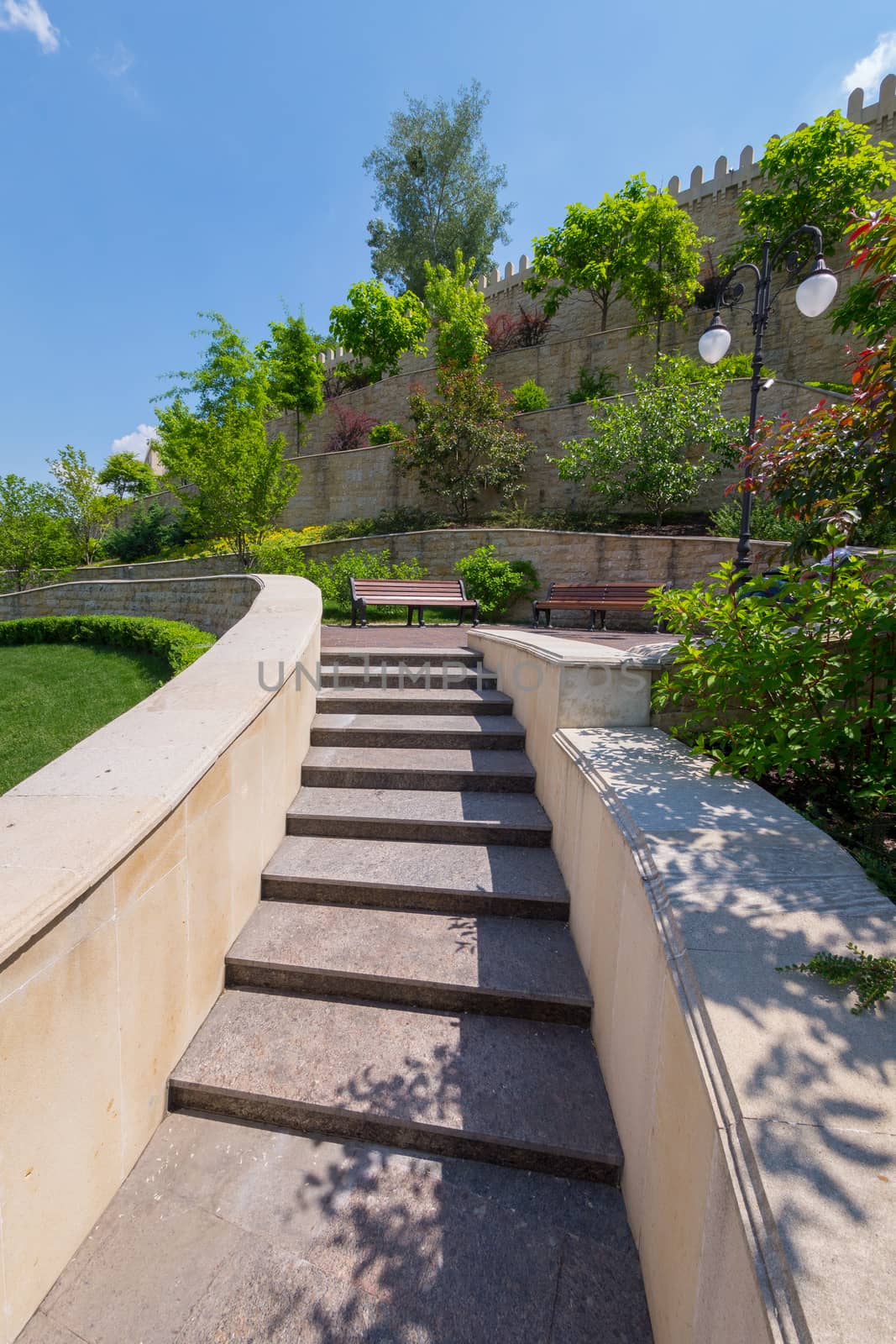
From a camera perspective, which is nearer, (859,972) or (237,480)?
(859,972)

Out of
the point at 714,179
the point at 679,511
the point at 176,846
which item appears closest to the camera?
the point at 176,846

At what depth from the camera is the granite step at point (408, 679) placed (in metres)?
4.80

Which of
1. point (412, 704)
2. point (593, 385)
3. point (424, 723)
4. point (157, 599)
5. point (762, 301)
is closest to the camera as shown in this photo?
point (424, 723)

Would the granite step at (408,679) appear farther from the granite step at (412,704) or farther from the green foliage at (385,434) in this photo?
the green foliage at (385,434)

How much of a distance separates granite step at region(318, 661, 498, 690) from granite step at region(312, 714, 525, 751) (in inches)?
27.3

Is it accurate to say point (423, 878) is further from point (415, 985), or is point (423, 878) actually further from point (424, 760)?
point (424, 760)

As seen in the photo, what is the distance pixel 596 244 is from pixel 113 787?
22898mm

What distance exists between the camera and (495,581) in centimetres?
1123

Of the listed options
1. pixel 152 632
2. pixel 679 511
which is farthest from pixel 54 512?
pixel 679 511

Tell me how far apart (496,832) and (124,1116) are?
6.32 ft

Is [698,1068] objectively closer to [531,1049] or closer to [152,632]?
[531,1049]

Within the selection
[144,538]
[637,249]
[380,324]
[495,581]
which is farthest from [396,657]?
[380,324]

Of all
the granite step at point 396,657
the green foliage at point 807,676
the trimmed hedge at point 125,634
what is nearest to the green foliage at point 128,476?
the trimmed hedge at point 125,634

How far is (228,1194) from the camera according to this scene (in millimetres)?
1796
